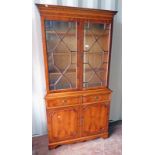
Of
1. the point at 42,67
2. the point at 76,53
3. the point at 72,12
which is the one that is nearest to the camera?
the point at 72,12

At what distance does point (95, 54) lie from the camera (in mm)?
2172

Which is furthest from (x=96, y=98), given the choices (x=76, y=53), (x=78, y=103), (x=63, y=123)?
(x=76, y=53)

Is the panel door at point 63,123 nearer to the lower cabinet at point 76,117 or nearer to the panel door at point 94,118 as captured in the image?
the lower cabinet at point 76,117

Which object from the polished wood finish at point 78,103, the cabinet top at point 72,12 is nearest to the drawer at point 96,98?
the polished wood finish at point 78,103

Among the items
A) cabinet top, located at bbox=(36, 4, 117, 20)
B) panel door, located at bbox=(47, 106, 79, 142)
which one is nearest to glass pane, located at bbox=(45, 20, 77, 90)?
cabinet top, located at bbox=(36, 4, 117, 20)

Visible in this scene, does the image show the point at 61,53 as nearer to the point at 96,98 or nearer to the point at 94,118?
the point at 96,98

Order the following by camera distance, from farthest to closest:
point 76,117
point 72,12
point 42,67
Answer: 1. point 42,67
2. point 76,117
3. point 72,12

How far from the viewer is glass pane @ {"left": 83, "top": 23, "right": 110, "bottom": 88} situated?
6.73 ft

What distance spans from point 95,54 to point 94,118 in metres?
0.95

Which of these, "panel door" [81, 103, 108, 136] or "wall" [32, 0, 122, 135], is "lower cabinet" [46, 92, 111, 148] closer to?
"panel door" [81, 103, 108, 136]
